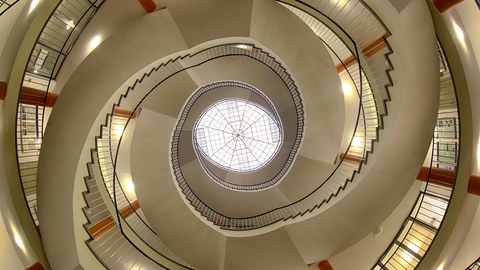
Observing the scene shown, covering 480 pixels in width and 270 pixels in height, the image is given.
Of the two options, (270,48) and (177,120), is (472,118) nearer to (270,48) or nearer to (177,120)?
(270,48)

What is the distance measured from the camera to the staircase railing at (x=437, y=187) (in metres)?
6.53

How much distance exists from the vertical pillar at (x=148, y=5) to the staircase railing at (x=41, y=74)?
4.50ft

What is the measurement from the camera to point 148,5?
24.2ft

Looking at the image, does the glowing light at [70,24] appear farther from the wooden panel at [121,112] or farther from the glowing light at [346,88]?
the glowing light at [346,88]

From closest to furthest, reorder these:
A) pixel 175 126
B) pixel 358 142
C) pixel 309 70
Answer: pixel 309 70
pixel 358 142
pixel 175 126

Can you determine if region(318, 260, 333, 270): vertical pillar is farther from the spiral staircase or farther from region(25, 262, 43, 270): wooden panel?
region(25, 262, 43, 270): wooden panel

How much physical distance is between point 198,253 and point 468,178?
32.0 ft

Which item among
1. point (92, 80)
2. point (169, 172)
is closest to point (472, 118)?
point (92, 80)

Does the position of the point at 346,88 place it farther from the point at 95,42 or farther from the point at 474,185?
the point at 95,42

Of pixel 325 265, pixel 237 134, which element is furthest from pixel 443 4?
pixel 237 134

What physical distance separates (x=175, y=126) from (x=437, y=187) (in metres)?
10.8

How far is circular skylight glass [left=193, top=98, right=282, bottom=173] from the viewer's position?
19.2 metres

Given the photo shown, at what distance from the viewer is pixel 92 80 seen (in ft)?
23.5

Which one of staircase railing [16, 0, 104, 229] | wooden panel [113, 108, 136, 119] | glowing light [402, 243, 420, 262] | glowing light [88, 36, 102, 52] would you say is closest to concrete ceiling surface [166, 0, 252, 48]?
glowing light [88, 36, 102, 52]
